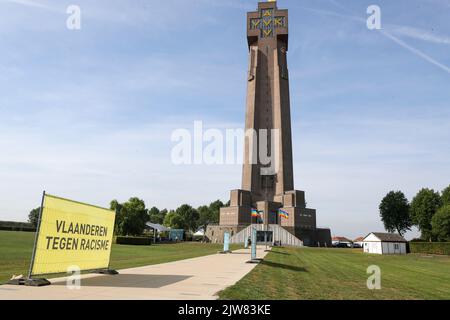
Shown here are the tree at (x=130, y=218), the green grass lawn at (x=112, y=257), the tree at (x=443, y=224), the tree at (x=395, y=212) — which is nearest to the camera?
the green grass lawn at (x=112, y=257)

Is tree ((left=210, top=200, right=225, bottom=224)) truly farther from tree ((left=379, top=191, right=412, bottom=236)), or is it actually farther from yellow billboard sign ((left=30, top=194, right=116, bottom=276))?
yellow billboard sign ((left=30, top=194, right=116, bottom=276))

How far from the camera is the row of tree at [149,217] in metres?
73.8

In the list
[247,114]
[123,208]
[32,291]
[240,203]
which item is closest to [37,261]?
[32,291]

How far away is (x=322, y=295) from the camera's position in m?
11.0

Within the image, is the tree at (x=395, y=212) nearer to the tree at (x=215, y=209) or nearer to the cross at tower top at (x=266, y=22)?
the cross at tower top at (x=266, y=22)

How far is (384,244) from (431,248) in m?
7.67

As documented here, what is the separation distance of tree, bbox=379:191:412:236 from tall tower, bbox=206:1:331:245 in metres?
27.3

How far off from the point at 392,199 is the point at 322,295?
103572mm

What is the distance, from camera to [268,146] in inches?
3875

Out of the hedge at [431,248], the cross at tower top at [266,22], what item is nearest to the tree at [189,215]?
the cross at tower top at [266,22]

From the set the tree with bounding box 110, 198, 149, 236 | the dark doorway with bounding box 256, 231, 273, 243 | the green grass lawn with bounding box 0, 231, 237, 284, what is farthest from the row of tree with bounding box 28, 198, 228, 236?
the dark doorway with bounding box 256, 231, 273, 243

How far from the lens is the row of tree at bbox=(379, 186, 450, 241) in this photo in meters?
67.2

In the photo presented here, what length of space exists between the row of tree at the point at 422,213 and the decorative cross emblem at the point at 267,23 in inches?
2553
